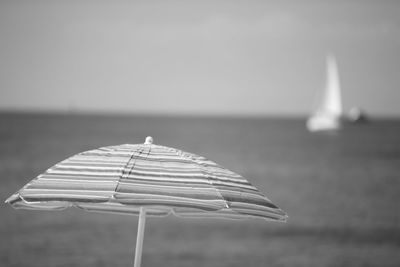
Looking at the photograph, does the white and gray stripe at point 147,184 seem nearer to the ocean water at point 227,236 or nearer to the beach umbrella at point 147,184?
the beach umbrella at point 147,184

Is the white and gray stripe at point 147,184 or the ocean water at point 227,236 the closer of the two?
the white and gray stripe at point 147,184

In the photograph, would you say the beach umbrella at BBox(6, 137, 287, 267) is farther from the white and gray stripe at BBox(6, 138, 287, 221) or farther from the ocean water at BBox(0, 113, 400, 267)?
the ocean water at BBox(0, 113, 400, 267)

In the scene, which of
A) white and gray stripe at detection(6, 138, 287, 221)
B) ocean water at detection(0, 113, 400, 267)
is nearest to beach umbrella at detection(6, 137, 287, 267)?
white and gray stripe at detection(6, 138, 287, 221)

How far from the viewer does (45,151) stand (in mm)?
69000

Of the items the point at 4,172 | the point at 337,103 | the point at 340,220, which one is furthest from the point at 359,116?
the point at 340,220

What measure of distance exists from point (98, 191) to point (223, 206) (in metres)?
0.80

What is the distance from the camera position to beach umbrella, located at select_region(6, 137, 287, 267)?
4.03 meters

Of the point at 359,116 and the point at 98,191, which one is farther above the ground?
the point at 359,116

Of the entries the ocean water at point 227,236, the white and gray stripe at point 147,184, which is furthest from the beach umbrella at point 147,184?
the ocean water at point 227,236

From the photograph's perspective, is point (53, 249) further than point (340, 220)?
No

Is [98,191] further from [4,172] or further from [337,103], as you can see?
[337,103]

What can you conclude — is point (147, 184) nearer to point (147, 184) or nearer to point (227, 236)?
point (147, 184)

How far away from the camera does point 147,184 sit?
4.12 meters

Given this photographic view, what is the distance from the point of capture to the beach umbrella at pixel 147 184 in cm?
403
